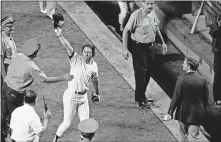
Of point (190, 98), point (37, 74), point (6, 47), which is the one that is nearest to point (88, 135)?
point (37, 74)

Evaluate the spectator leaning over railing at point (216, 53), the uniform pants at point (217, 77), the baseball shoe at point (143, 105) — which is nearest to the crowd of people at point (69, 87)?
the baseball shoe at point (143, 105)

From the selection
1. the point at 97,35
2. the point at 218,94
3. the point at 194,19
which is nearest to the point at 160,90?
the point at 218,94

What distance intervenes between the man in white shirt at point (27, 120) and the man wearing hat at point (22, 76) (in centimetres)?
87

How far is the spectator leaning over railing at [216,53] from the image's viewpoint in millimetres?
16953

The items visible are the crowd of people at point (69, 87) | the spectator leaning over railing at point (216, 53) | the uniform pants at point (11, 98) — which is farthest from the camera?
the spectator leaning over railing at point (216, 53)

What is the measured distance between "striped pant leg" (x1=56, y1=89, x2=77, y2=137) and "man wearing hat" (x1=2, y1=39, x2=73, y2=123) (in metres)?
0.36

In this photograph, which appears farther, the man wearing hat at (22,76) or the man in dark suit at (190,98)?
the man in dark suit at (190,98)

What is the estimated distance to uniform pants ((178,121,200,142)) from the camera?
49.1 feet

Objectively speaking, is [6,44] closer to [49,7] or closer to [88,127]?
[88,127]

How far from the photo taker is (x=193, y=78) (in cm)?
1459

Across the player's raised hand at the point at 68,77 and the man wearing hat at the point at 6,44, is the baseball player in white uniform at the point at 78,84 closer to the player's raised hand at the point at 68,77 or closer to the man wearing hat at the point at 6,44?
the player's raised hand at the point at 68,77

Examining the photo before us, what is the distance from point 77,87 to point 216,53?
3647 mm

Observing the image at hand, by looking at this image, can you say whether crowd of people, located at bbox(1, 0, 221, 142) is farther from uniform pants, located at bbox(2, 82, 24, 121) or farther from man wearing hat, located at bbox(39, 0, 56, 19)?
man wearing hat, located at bbox(39, 0, 56, 19)

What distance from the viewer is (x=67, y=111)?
1476cm
